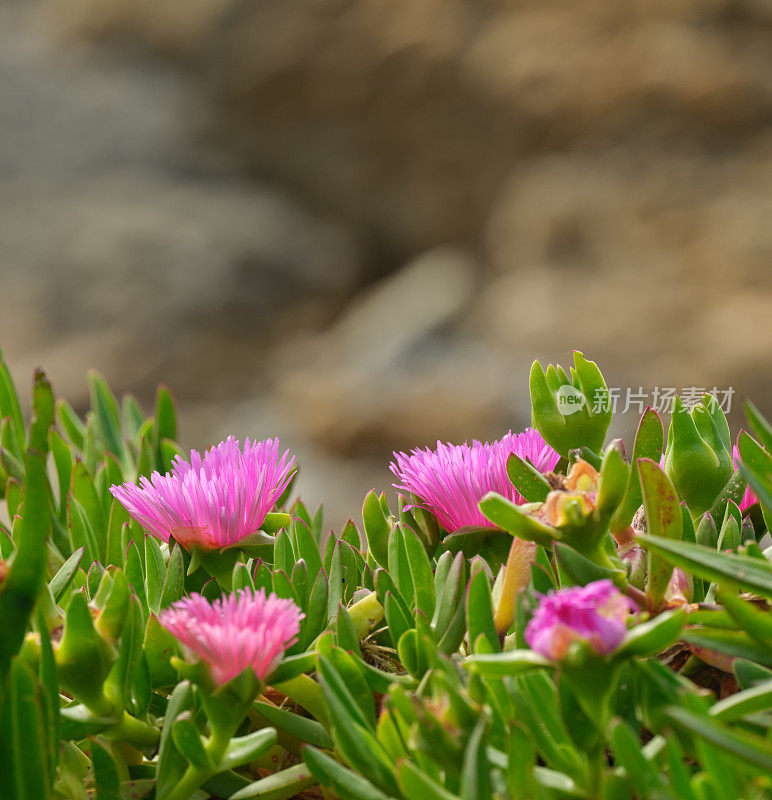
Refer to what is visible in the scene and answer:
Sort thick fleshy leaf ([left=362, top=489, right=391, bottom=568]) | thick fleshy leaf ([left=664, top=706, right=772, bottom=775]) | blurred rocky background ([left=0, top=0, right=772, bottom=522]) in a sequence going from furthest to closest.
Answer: blurred rocky background ([left=0, top=0, right=772, bottom=522])
thick fleshy leaf ([left=362, top=489, right=391, bottom=568])
thick fleshy leaf ([left=664, top=706, right=772, bottom=775])

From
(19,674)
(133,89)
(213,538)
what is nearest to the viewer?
(19,674)

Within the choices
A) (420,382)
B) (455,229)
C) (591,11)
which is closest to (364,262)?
(455,229)

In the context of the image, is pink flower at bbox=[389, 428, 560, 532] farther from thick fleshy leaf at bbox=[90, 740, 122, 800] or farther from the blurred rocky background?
the blurred rocky background

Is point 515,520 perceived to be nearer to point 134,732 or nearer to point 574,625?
point 574,625

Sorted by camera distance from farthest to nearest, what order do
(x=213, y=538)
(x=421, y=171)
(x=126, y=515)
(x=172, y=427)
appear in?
(x=421, y=171) < (x=172, y=427) < (x=126, y=515) < (x=213, y=538)

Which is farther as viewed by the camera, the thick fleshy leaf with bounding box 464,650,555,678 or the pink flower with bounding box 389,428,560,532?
the pink flower with bounding box 389,428,560,532

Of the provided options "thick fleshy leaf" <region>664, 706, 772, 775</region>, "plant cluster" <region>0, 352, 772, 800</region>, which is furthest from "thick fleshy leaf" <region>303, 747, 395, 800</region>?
"thick fleshy leaf" <region>664, 706, 772, 775</region>

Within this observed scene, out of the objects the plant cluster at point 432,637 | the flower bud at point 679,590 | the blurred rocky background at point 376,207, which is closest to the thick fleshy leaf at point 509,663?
the plant cluster at point 432,637

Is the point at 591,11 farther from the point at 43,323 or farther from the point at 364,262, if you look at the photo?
the point at 43,323

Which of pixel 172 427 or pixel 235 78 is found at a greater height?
pixel 235 78
